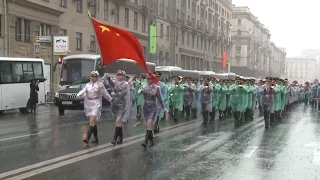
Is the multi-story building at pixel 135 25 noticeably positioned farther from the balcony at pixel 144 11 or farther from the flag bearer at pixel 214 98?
the flag bearer at pixel 214 98

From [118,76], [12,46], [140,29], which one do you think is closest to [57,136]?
[118,76]

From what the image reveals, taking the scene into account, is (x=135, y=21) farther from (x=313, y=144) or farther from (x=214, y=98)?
(x=313, y=144)

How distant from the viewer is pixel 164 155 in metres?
9.42

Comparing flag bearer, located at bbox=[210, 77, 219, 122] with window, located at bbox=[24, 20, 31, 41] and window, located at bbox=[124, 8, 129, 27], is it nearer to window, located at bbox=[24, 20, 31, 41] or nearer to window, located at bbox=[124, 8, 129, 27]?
window, located at bbox=[24, 20, 31, 41]

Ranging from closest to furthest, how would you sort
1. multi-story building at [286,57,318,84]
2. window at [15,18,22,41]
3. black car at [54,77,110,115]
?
black car at [54,77,110,115]
window at [15,18,22,41]
multi-story building at [286,57,318,84]

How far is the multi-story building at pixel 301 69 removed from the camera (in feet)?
569

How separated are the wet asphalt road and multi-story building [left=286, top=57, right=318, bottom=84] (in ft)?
548

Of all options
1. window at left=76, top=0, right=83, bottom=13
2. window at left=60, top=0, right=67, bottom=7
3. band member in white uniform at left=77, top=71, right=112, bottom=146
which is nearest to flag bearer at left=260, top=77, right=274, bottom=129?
band member in white uniform at left=77, top=71, right=112, bottom=146

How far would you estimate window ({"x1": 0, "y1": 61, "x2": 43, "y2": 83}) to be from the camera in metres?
20.0

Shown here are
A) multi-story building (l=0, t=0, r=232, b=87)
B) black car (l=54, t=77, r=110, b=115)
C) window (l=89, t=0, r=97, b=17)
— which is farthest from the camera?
window (l=89, t=0, r=97, b=17)

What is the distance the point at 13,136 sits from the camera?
12.1 meters

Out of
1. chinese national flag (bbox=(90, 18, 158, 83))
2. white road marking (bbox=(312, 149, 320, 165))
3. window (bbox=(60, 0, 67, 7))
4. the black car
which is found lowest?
white road marking (bbox=(312, 149, 320, 165))

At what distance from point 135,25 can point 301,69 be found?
14119cm

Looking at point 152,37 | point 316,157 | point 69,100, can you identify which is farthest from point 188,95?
point 152,37
